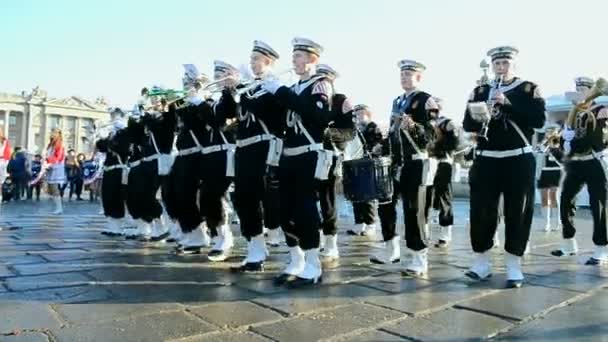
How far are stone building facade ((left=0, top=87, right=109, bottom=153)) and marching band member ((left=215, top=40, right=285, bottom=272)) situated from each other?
97.1 meters

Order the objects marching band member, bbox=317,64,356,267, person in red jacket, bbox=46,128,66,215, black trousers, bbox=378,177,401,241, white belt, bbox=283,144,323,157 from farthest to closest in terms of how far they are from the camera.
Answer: person in red jacket, bbox=46,128,66,215, black trousers, bbox=378,177,401,241, marching band member, bbox=317,64,356,267, white belt, bbox=283,144,323,157

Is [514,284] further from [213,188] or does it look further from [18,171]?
[18,171]

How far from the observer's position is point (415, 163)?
237 inches

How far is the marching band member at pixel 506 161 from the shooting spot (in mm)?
5496

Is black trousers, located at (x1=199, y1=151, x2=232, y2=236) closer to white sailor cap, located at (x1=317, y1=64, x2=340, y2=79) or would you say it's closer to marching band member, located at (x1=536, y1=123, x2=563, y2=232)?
white sailor cap, located at (x1=317, y1=64, x2=340, y2=79)

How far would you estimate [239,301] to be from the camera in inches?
176

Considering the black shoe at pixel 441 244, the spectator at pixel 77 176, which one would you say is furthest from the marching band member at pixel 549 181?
the spectator at pixel 77 176

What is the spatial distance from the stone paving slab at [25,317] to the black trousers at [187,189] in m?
3.04

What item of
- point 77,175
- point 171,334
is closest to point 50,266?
point 171,334

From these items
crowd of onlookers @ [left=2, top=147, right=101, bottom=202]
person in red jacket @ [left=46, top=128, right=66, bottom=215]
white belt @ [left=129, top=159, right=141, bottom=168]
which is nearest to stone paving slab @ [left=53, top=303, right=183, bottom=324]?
white belt @ [left=129, top=159, right=141, bottom=168]

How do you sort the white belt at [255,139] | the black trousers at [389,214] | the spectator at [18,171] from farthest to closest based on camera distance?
the spectator at [18,171], the black trousers at [389,214], the white belt at [255,139]

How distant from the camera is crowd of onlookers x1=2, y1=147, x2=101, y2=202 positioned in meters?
19.7

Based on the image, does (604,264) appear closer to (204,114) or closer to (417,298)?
(417,298)

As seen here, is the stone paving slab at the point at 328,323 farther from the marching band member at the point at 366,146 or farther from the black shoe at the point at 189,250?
the marching band member at the point at 366,146
